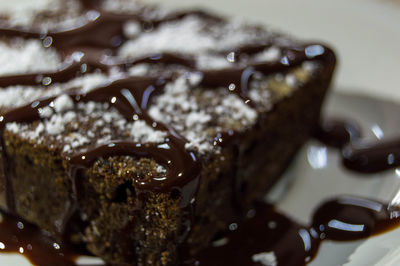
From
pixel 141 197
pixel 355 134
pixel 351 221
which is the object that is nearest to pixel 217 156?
pixel 141 197

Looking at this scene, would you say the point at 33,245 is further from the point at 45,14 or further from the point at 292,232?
the point at 45,14

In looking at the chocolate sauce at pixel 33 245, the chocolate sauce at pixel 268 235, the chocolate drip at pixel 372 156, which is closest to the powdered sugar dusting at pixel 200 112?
the chocolate sauce at pixel 268 235

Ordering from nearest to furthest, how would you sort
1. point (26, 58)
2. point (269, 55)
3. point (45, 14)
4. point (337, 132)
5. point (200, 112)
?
point (200, 112)
point (26, 58)
point (269, 55)
point (45, 14)
point (337, 132)

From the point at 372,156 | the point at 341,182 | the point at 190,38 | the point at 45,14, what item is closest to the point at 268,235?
the point at 341,182

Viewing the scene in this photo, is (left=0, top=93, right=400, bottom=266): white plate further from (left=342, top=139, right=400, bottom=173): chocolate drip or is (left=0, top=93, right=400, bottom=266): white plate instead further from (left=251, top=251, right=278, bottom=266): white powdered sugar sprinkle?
(left=251, top=251, right=278, bottom=266): white powdered sugar sprinkle

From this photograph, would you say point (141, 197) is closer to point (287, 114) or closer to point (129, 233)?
point (129, 233)

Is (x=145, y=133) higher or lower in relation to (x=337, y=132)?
higher

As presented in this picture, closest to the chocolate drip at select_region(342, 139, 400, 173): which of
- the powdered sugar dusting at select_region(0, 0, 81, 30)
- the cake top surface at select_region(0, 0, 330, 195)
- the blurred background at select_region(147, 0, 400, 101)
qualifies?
the blurred background at select_region(147, 0, 400, 101)
